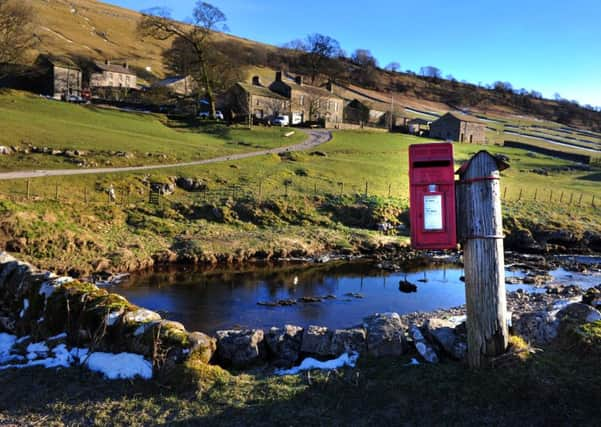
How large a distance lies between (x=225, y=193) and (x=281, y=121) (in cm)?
4351

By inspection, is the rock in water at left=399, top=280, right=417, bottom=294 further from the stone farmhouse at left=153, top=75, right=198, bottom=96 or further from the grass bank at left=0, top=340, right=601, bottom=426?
the stone farmhouse at left=153, top=75, right=198, bottom=96

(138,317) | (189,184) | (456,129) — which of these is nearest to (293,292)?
(138,317)

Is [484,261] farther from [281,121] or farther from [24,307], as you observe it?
[281,121]

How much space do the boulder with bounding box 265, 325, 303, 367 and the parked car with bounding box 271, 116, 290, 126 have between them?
2519 inches

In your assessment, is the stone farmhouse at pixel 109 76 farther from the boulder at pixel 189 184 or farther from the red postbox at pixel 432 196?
the red postbox at pixel 432 196

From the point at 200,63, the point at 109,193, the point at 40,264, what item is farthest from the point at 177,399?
the point at 200,63

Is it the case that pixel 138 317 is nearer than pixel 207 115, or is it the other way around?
pixel 138 317

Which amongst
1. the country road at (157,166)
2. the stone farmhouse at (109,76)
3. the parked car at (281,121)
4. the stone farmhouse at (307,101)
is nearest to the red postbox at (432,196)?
the country road at (157,166)

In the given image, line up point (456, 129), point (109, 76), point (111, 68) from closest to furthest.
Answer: point (456, 129), point (109, 76), point (111, 68)

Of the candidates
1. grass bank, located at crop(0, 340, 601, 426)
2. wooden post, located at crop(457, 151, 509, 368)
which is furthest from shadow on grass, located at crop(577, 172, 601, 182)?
wooden post, located at crop(457, 151, 509, 368)

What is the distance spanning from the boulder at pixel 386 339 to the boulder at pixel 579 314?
2.54m

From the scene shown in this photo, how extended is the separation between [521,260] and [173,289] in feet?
63.6

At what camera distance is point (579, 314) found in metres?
7.33

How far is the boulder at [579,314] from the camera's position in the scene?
7142mm
